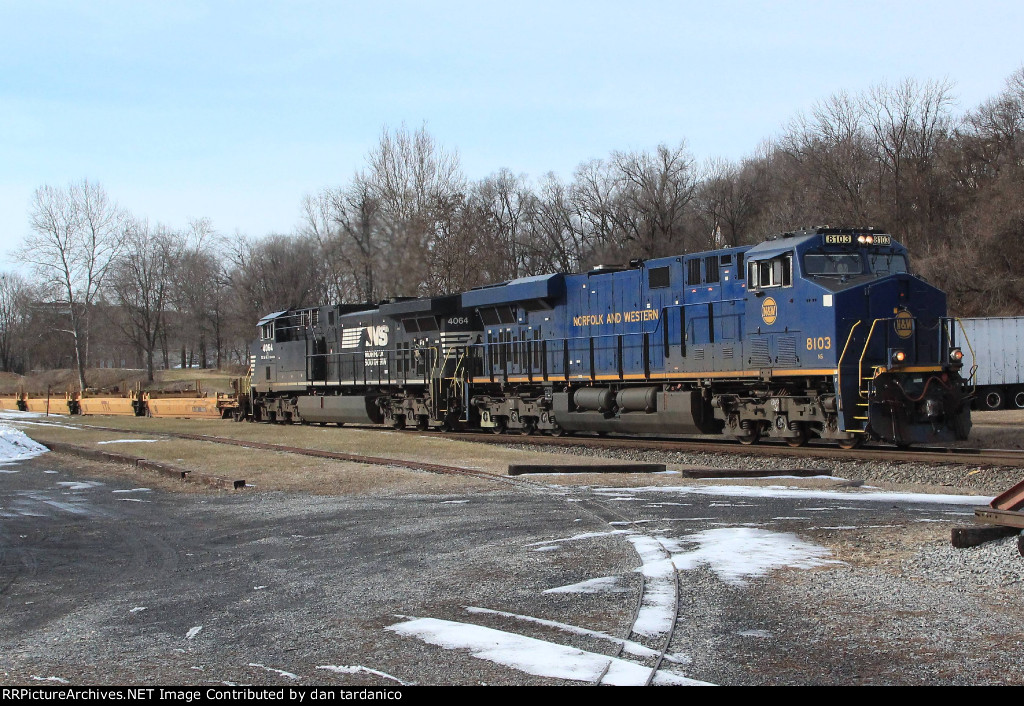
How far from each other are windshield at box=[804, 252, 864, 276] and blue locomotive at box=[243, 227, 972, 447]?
0.03 meters

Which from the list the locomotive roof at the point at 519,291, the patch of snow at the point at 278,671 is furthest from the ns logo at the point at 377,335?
the patch of snow at the point at 278,671

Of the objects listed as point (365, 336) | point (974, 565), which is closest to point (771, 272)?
point (974, 565)

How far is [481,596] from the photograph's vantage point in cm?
686

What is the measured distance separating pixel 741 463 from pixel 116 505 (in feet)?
33.8

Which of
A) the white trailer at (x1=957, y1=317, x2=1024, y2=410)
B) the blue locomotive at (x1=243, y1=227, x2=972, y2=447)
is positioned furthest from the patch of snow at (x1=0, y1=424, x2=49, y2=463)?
the white trailer at (x1=957, y1=317, x2=1024, y2=410)

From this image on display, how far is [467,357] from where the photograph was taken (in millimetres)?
26234

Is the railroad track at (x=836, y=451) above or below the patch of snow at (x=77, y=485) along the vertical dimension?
above

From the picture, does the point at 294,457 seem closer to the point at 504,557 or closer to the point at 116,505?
the point at 116,505

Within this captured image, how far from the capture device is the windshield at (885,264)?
17.6 m

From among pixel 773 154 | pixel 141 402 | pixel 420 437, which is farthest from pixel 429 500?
pixel 773 154

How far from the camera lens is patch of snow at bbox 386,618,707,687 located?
494cm

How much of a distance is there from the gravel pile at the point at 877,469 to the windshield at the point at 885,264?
4187 mm

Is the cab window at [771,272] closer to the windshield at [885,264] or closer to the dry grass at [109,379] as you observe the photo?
the windshield at [885,264]

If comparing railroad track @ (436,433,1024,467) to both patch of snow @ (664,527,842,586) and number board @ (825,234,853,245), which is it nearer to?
number board @ (825,234,853,245)
